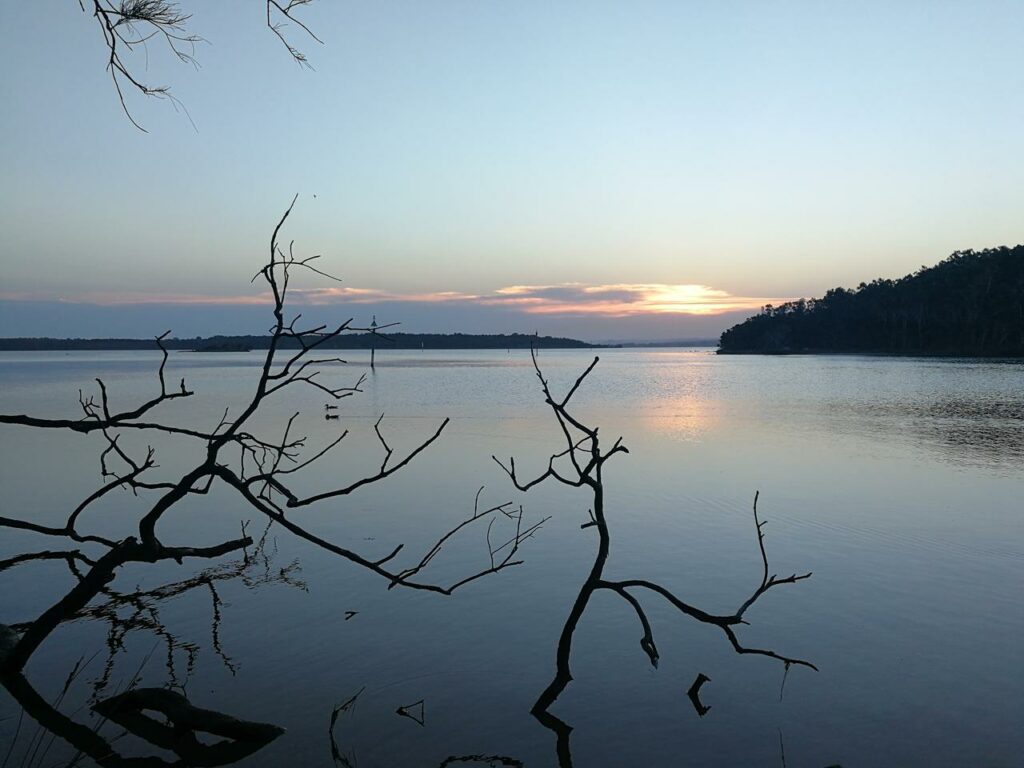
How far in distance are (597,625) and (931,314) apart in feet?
363

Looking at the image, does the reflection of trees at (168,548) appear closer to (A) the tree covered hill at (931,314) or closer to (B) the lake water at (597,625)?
(B) the lake water at (597,625)

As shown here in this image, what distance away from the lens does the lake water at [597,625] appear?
531 centimetres

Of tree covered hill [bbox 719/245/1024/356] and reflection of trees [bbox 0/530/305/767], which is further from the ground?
tree covered hill [bbox 719/245/1024/356]

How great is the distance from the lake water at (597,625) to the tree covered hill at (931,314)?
8806 centimetres

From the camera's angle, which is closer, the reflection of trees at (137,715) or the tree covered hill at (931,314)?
the reflection of trees at (137,715)

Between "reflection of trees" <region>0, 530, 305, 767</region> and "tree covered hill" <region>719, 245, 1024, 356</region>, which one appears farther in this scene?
"tree covered hill" <region>719, 245, 1024, 356</region>

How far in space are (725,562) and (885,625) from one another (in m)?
2.28

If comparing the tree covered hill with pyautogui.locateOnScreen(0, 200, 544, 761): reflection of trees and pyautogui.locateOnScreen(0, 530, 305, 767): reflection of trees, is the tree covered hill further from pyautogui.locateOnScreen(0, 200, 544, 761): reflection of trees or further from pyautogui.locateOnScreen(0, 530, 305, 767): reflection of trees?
pyautogui.locateOnScreen(0, 530, 305, 767): reflection of trees

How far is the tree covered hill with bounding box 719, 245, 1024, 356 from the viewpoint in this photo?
297 ft

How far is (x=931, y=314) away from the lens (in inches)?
4077

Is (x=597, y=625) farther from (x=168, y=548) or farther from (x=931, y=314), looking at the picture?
(x=931, y=314)

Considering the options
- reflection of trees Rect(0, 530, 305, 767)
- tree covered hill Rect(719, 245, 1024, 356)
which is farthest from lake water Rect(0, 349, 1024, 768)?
tree covered hill Rect(719, 245, 1024, 356)

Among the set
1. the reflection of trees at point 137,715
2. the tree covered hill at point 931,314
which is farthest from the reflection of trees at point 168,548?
the tree covered hill at point 931,314

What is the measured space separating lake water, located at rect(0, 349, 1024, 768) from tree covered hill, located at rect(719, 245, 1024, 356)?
289 ft
